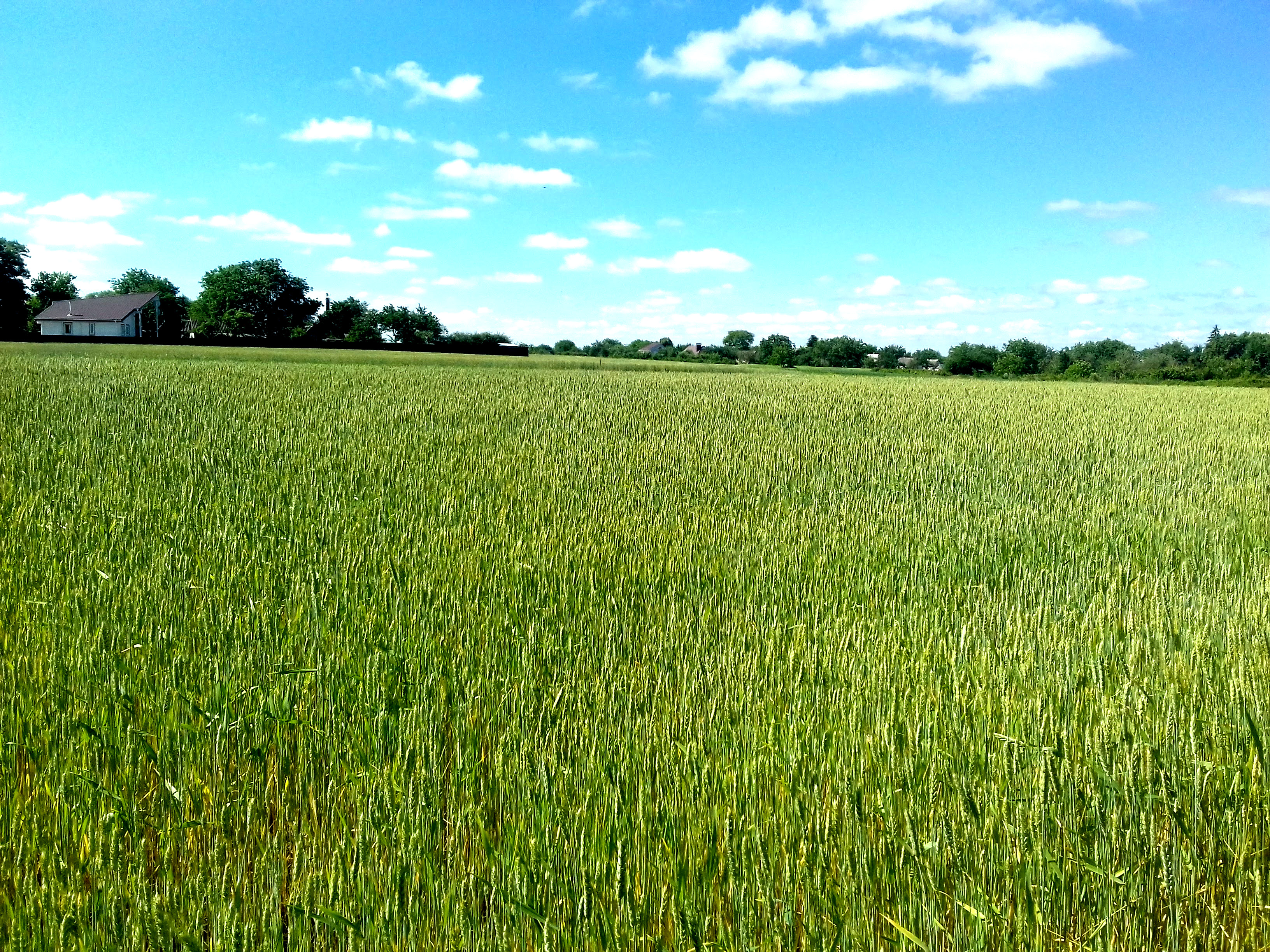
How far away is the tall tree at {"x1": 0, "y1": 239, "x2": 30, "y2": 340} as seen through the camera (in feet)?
203

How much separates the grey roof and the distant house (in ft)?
0.10

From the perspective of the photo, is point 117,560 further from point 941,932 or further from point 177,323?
point 177,323

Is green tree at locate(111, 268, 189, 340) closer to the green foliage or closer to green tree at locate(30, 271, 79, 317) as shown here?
green tree at locate(30, 271, 79, 317)

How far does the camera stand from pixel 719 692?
11.3 feet

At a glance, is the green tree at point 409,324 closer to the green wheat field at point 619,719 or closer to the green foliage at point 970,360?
the green foliage at point 970,360

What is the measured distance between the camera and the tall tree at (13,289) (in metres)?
61.9

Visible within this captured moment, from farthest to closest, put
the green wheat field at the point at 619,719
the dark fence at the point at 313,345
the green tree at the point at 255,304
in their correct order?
the green tree at the point at 255,304 → the dark fence at the point at 313,345 → the green wheat field at the point at 619,719

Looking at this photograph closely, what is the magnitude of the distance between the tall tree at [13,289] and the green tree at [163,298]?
902 centimetres

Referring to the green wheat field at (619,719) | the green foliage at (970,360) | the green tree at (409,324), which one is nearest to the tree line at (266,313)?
the green tree at (409,324)

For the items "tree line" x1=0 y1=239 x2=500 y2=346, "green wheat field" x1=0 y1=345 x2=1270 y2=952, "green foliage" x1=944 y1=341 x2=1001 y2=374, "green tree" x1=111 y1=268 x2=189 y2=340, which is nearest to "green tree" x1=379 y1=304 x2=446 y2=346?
"tree line" x1=0 y1=239 x2=500 y2=346

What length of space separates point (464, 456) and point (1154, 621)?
7.08 metres

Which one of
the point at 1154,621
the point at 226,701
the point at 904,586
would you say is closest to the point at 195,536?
the point at 226,701

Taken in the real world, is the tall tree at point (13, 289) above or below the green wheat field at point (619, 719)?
above

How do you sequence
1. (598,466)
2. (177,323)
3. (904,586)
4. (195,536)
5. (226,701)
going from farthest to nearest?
(177,323), (598,466), (195,536), (904,586), (226,701)
